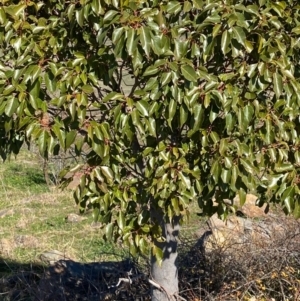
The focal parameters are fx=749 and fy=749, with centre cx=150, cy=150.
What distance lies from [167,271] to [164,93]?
6.01 ft

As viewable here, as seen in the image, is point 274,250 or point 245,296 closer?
point 245,296

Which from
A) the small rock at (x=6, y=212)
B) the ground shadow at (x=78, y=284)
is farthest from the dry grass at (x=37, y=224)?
the ground shadow at (x=78, y=284)

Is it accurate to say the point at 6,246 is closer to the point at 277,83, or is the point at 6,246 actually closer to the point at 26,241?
the point at 26,241

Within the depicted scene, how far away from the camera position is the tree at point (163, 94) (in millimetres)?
3258

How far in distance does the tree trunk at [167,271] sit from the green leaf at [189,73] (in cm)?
166

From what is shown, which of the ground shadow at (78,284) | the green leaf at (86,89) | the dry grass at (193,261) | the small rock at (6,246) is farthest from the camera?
the small rock at (6,246)

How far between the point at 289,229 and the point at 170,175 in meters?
3.20

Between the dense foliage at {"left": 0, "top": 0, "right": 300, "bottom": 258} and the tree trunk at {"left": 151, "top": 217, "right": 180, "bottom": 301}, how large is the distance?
3.09 ft

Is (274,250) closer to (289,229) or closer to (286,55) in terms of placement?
(289,229)

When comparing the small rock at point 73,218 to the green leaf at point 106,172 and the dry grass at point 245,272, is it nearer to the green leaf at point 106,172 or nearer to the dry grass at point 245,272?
the dry grass at point 245,272

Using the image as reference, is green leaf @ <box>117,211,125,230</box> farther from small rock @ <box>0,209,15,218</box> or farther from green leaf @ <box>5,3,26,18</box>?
small rock @ <box>0,209,15,218</box>

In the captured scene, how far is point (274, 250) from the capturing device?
5.67 metres

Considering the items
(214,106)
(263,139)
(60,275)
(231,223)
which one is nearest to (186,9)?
(214,106)

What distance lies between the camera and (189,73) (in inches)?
125
